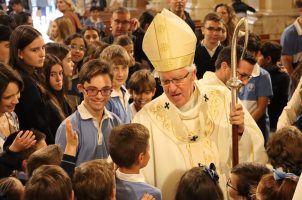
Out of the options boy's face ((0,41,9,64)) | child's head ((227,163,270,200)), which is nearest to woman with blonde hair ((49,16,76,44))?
boy's face ((0,41,9,64))

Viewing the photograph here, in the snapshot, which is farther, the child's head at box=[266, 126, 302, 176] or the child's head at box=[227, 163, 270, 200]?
the child's head at box=[266, 126, 302, 176]

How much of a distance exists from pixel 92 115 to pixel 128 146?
0.73 meters

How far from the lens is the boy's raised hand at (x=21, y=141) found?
12.1 feet

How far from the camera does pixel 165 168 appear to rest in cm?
393

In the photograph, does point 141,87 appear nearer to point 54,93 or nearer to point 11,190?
point 54,93

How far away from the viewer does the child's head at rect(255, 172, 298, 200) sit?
9.50ft

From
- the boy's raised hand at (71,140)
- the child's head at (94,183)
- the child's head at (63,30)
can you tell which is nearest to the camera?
the child's head at (94,183)

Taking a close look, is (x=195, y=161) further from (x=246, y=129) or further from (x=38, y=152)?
(x=38, y=152)

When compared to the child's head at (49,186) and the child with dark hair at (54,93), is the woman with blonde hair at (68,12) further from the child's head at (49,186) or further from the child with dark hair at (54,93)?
the child's head at (49,186)

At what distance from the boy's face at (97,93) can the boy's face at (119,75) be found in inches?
40.4

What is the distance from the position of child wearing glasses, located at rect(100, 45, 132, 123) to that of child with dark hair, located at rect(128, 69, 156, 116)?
71 mm

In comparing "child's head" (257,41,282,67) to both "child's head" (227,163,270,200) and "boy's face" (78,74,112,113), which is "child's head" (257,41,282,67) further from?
"child's head" (227,163,270,200)

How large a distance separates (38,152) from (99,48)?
260 centimetres

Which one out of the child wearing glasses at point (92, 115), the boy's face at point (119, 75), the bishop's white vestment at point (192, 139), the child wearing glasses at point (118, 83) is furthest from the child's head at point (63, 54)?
the bishop's white vestment at point (192, 139)
